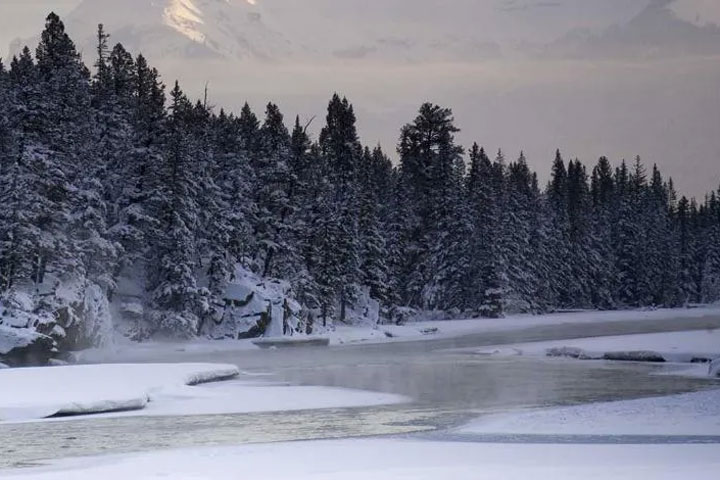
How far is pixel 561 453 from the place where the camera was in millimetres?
18375

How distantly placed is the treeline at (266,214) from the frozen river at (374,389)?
35.0 feet

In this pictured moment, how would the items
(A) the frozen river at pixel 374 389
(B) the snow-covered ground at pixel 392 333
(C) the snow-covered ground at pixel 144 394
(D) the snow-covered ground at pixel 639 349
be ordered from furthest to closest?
1. (B) the snow-covered ground at pixel 392 333
2. (D) the snow-covered ground at pixel 639 349
3. (C) the snow-covered ground at pixel 144 394
4. (A) the frozen river at pixel 374 389

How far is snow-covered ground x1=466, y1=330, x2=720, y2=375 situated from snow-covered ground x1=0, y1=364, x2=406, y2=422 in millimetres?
16930

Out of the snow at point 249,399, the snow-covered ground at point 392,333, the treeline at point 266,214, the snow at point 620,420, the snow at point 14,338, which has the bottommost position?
the snow-covered ground at point 392,333

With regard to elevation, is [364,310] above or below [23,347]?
above

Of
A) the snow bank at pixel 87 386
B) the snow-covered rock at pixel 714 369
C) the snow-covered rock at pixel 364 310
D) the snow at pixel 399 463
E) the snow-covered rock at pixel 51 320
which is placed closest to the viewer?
the snow at pixel 399 463

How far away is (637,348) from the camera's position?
4925cm

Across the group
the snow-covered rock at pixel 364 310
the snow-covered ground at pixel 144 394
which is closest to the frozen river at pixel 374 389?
the snow-covered ground at pixel 144 394

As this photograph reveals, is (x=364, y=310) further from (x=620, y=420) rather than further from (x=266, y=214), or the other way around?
(x=620, y=420)

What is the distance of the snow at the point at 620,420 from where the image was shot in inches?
872

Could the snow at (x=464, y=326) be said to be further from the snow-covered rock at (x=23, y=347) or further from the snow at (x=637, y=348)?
the snow-covered rock at (x=23, y=347)

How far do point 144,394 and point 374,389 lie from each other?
28.5ft

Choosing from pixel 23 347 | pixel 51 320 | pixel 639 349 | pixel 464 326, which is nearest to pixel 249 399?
pixel 23 347

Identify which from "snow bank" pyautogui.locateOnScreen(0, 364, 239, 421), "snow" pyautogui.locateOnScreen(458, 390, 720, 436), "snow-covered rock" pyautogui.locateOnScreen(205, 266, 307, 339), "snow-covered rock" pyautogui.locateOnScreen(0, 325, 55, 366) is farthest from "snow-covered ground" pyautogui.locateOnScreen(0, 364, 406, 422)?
"snow-covered rock" pyautogui.locateOnScreen(205, 266, 307, 339)
